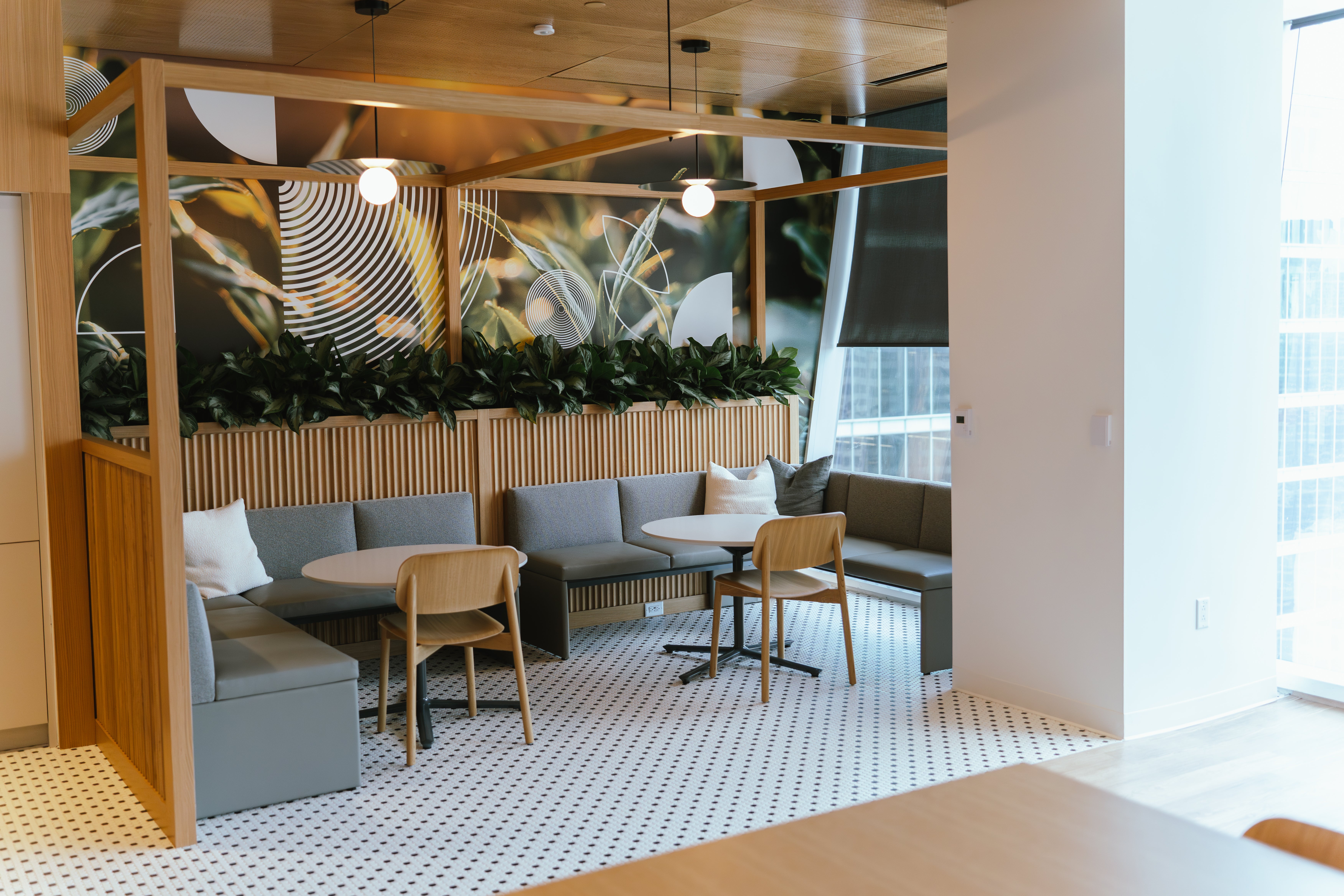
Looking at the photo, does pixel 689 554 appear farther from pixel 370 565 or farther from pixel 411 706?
pixel 411 706

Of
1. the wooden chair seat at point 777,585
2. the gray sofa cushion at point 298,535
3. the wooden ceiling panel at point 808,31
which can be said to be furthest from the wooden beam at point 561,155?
the wooden chair seat at point 777,585

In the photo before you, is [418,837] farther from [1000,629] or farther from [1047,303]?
[1047,303]

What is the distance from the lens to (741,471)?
7984mm

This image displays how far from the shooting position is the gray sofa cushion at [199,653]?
4.16 metres

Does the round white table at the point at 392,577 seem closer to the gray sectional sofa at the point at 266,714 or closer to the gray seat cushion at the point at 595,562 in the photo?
the gray sectional sofa at the point at 266,714

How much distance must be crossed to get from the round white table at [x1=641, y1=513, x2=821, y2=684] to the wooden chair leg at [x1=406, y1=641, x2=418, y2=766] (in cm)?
159

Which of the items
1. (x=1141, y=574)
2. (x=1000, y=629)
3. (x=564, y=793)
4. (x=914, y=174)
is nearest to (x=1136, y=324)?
(x=1141, y=574)

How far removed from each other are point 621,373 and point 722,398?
0.90 metres

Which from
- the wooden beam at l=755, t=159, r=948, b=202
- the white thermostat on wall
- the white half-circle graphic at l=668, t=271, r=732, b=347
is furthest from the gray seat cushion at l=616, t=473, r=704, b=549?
the white thermostat on wall

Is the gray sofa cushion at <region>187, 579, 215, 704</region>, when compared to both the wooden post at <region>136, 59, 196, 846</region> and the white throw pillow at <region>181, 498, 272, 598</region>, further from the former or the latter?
the white throw pillow at <region>181, 498, 272, 598</region>

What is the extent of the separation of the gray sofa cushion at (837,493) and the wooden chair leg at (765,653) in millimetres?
2112

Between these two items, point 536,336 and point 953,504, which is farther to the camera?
point 536,336

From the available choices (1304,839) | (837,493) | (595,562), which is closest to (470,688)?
(595,562)

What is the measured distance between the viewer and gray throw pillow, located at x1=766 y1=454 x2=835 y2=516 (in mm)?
7781
